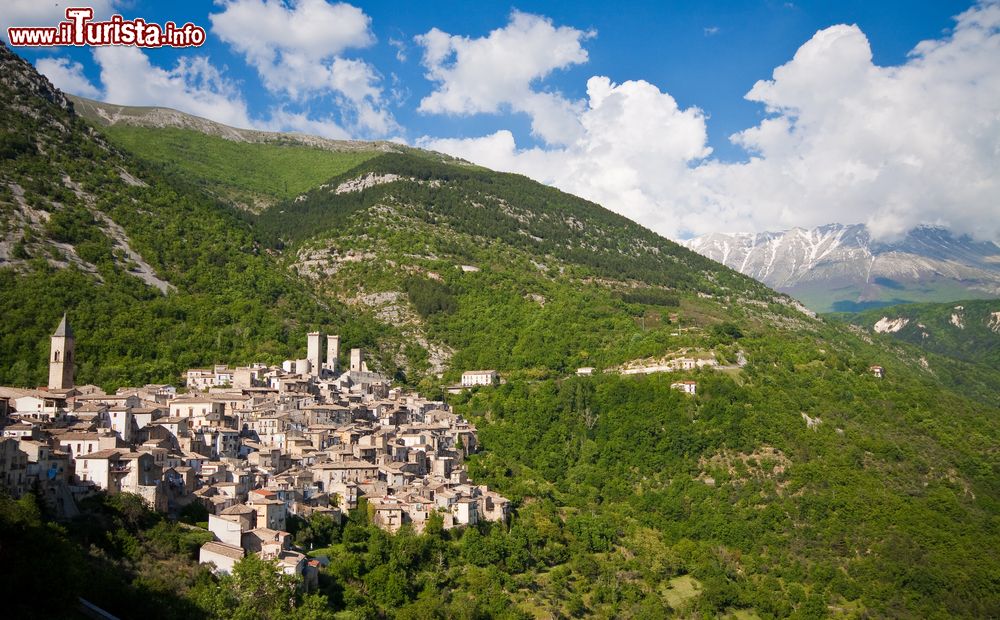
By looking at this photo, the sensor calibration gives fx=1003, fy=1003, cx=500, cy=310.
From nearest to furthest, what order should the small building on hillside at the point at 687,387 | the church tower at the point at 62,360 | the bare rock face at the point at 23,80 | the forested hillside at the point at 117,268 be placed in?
the church tower at the point at 62,360, the forested hillside at the point at 117,268, the small building on hillside at the point at 687,387, the bare rock face at the point at 23,80

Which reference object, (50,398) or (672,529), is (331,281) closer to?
(672,529)

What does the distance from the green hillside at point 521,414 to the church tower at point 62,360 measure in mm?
8978

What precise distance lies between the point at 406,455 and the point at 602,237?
106763 millimetres

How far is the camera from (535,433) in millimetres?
80812

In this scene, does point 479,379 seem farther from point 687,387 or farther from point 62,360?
point 62,360

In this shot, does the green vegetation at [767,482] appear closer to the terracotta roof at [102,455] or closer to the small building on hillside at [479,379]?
the small building on hillside at [479,379]

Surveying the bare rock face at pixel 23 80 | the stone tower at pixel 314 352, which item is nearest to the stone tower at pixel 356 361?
the stone tower at pixel 314 352

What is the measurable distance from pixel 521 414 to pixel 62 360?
36.1 meters

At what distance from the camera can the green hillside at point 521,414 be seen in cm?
4772

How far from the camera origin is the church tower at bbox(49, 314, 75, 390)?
6162 centimetres

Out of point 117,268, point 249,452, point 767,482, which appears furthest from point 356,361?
point 767,482

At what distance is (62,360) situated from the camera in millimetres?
62062

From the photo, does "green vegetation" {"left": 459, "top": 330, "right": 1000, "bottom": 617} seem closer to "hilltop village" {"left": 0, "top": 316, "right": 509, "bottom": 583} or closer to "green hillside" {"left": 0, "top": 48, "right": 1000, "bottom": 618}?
"green hillside" {"left": 0, "top": 48, "right": 1000, "bottom": 618}

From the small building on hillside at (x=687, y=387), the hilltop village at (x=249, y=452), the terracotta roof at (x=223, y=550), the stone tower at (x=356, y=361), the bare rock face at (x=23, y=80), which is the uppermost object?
the bare rock face at (x=23, y=80)
